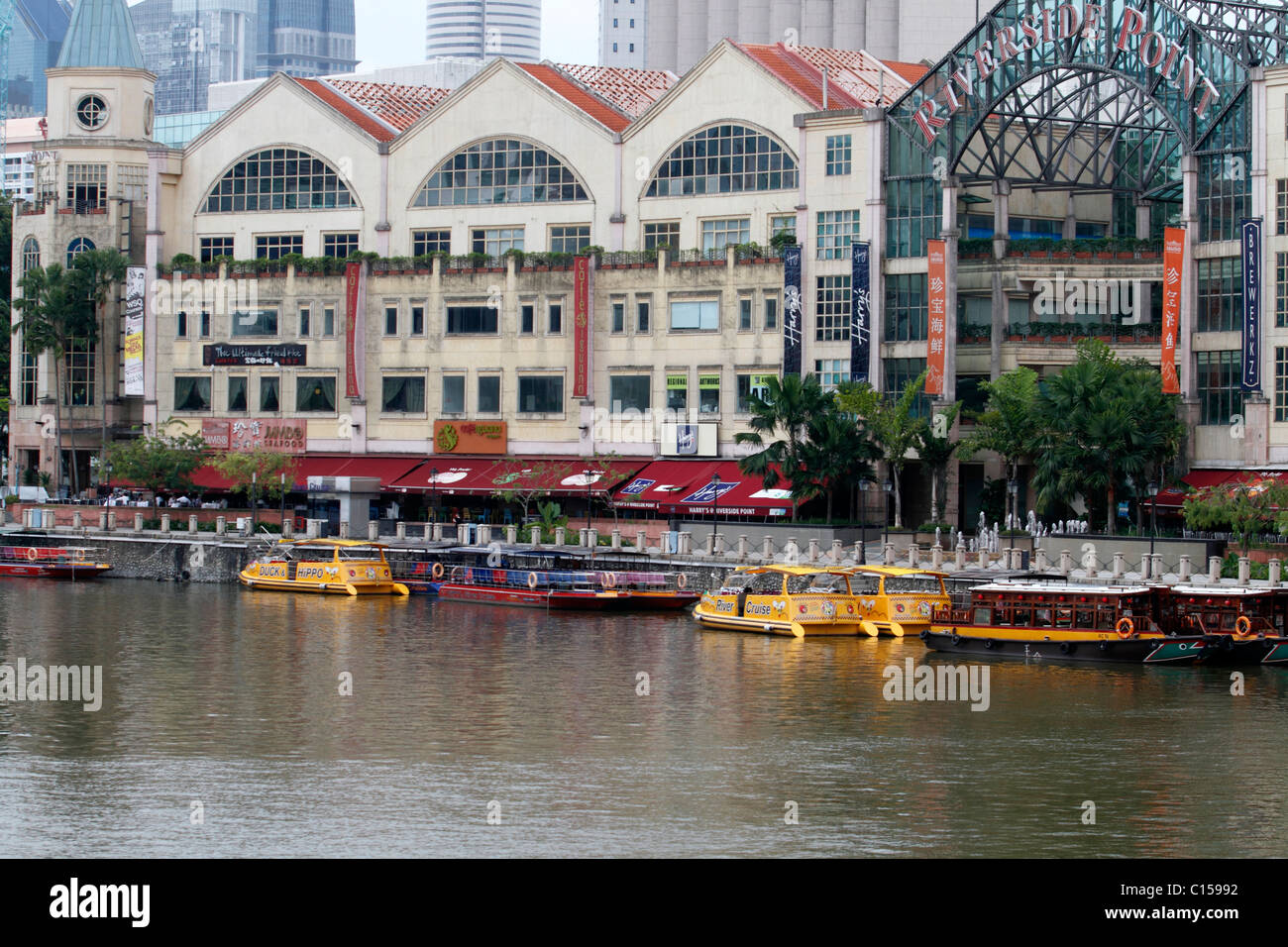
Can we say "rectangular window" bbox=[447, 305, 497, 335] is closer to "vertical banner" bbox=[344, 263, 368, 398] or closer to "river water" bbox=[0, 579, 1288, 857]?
"vertical banner" bbox=[344, 263, 368, 398]

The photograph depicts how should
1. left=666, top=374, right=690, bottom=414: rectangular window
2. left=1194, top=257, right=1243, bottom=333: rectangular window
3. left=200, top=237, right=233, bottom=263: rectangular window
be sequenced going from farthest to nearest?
left=200, top=237, right=233, bottom=263: rectangular window
left=666, top=374, right=690, bottom=414: rectangular window
left=1194, top=257, right=1243, bottom=333: rectangular window

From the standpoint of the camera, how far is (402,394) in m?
111

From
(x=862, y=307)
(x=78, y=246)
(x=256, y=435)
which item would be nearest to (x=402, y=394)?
(x=256, y=435)

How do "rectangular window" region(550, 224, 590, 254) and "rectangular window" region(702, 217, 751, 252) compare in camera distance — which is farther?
"rectangular window" region(550, 224, 590, 254)

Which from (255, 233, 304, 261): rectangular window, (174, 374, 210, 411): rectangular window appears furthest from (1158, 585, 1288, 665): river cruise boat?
(174, 374, 210, 411): rectangular window

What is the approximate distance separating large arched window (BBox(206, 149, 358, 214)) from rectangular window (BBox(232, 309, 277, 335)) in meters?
7.00

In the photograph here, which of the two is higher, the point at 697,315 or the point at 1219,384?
the point at 697,315

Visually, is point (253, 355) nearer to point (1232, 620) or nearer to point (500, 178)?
point (500, 178)

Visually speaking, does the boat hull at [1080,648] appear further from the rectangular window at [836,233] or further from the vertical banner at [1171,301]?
the rectangular window at [836,233]

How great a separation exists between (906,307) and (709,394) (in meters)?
11.9

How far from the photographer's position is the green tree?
9256 cm

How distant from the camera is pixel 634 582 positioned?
85500 millimetres

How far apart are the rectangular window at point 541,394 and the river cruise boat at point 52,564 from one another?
24.2m
